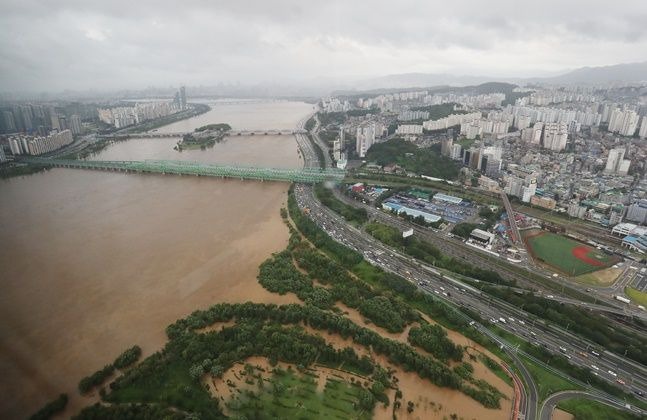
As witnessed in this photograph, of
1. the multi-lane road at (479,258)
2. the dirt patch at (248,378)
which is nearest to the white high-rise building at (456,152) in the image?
the multi-lane road at (479,258)

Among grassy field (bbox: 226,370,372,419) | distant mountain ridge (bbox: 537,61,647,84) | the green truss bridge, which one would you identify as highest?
distant mountain ridge (bbox: 537,61,647,84)

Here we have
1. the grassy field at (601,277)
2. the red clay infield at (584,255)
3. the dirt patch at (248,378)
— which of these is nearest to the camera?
the dirt patch at (248,378)

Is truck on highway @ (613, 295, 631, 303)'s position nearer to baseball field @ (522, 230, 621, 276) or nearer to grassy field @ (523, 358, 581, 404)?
baseball field @ (522, 230, 621, 276)

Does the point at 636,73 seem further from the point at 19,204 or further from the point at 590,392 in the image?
the point at 19,204

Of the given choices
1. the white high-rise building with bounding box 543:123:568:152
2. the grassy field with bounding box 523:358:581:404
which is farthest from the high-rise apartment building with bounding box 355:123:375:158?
the grassy field with bounding box 523:358:581:404

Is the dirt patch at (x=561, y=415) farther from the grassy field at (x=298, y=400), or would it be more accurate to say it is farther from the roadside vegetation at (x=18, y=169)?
the roadside vegetation at (x=18, y=169)

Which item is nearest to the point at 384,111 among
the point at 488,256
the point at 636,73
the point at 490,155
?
the point at 490,155
